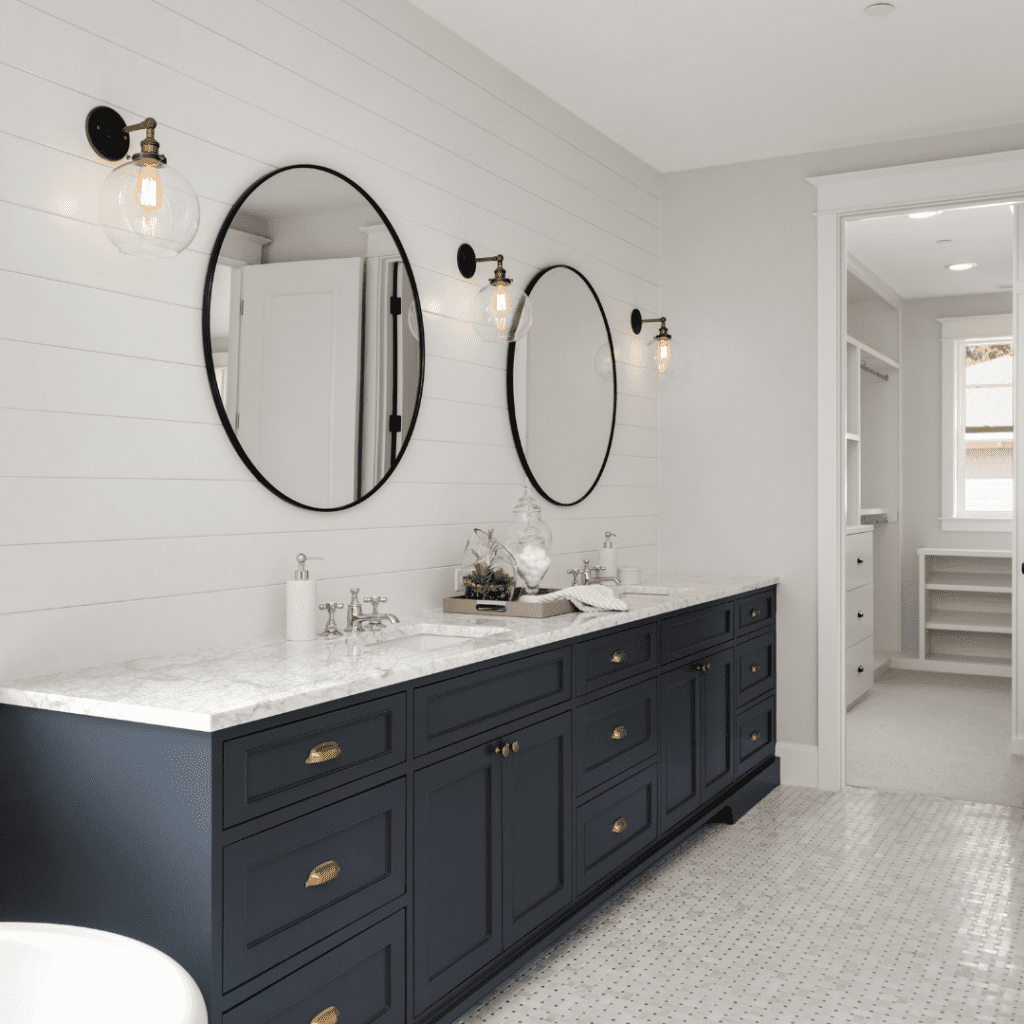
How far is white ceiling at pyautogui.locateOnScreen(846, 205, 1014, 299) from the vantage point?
205 inches

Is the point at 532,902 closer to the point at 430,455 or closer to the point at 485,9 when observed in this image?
the point at 430,455

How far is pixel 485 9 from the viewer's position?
2924 mm

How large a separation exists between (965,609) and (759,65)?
4684mm

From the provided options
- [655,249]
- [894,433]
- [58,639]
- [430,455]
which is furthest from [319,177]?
[894,433]

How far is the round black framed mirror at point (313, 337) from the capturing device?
2.28m

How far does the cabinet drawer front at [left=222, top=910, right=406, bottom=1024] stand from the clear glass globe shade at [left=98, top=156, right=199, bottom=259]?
1.33 meters

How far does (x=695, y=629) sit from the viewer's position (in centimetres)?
338

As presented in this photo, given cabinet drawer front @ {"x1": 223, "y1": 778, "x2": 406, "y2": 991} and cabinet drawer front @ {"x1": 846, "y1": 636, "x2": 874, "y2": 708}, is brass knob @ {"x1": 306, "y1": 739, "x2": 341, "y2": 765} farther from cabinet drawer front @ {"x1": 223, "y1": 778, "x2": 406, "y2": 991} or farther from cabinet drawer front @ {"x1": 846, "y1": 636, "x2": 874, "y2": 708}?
cabinet drawer front @ {"x1": 846, "y1": 636, "x2": 874, "y2": 708}

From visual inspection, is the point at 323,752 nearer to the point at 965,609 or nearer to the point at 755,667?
the point at 755,667

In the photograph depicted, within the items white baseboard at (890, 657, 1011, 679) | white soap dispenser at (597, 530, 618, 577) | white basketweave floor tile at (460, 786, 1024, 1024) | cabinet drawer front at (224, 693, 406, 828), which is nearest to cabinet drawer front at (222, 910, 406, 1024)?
cabinet drawer front at (224, 693, 406, 828)

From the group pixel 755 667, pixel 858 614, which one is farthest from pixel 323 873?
pixel 858 614

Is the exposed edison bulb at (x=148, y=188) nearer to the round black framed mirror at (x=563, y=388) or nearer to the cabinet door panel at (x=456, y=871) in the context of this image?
the cabinet door panel at (x=456, y=871)

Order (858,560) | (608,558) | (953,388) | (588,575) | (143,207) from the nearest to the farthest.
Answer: (143,207)
(588,575)
(608,558)
(858,560)
(953,388)

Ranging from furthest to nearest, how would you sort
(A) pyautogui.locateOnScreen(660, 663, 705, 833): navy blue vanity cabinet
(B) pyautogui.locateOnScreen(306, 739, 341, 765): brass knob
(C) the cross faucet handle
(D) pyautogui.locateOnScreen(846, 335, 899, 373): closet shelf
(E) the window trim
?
(E) the window trim
(D) pyautogui.locateOnScreen(846, 335, 899, 373): closet shelf
(A) pyautogui.locateOnScreen(660, 663, 705, 833): navy blue vanity cabinet
(C) the cross faucet handle
(B) pyautogui.locateOnScreen(306, 739, 341, 765): brass knob
